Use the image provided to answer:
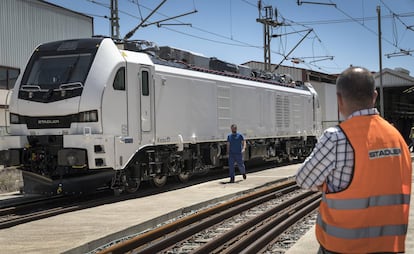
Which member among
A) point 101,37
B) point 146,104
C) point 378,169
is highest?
point 101,37

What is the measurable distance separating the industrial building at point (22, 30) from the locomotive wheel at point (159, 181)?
1554cm

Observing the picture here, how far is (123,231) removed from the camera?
7.91m

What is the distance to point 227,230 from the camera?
8633 millimetres

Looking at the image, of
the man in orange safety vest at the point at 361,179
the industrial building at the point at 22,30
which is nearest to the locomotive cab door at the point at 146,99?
the man in orange safety vest at the point at 361,179

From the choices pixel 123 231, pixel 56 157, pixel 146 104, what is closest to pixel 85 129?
pixel 56 157

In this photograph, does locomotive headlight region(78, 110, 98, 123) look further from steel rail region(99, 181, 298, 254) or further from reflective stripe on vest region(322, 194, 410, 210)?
reflective stripe on vest region(322, 194, 410, 210)

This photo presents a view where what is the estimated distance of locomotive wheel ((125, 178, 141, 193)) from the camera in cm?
1256

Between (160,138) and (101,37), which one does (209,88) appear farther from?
(101,37)

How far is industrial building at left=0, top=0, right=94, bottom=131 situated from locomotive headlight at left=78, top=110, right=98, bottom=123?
17.4 m

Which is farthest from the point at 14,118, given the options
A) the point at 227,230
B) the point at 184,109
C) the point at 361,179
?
the point at 361,179

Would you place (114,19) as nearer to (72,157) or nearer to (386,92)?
(72,157)

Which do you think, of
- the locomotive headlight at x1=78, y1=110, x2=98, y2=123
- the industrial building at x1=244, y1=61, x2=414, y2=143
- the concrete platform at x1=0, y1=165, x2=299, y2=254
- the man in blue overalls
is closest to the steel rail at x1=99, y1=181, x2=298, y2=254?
the concrete platform at x1=0, y1=165, x2=299, y2=254

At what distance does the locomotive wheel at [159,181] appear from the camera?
1374cm

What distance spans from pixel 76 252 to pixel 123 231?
4.29 feet
